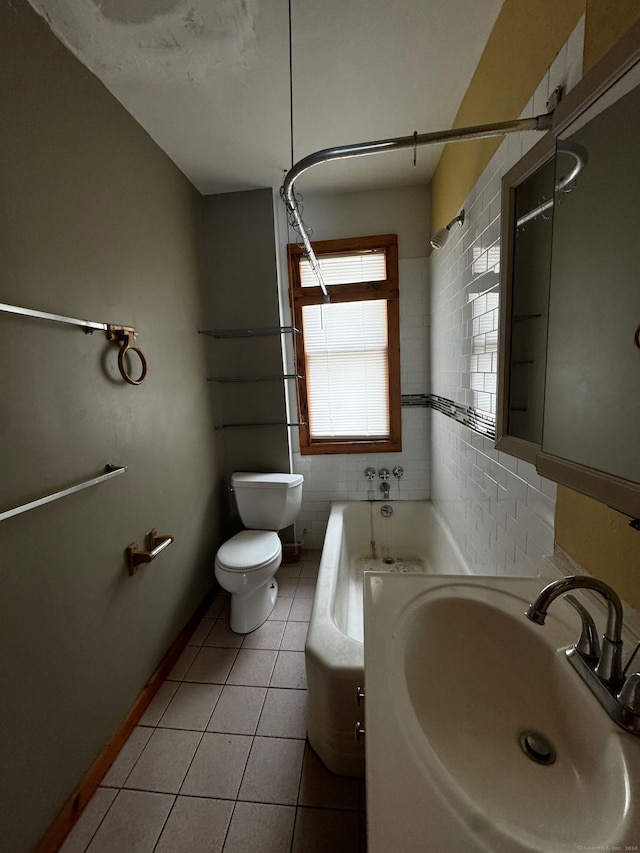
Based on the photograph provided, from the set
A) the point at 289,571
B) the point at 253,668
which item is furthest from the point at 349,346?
the point at 253,668

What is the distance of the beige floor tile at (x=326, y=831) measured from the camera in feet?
3.34

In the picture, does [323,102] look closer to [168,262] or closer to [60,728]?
[168,262]

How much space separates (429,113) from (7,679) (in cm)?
282

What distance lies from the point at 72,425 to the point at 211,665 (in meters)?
1.40

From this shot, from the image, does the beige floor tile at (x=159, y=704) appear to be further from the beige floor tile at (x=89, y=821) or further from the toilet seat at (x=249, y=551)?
the toilet seat at (x=249, y=551)

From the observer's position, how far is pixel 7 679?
95 centimetres

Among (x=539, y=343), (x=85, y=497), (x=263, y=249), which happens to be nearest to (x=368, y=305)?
(x=263, y=249)

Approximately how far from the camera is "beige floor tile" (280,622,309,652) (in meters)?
1.79

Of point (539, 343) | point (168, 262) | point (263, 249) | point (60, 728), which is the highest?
point (263, 249)

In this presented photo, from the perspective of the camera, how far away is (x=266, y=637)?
1866 mm

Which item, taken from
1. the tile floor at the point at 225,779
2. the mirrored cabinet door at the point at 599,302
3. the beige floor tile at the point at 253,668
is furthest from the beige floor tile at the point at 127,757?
→ the mirrored cabinet door at the point at 599,302

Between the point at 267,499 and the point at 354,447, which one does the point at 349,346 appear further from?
the point at 267,499

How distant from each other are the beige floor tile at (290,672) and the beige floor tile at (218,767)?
27cm

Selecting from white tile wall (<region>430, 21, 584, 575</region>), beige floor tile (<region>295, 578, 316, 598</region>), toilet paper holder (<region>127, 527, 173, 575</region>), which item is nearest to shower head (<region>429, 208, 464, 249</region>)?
white tile wall (<region>430, 21, 584, 575</region>)
